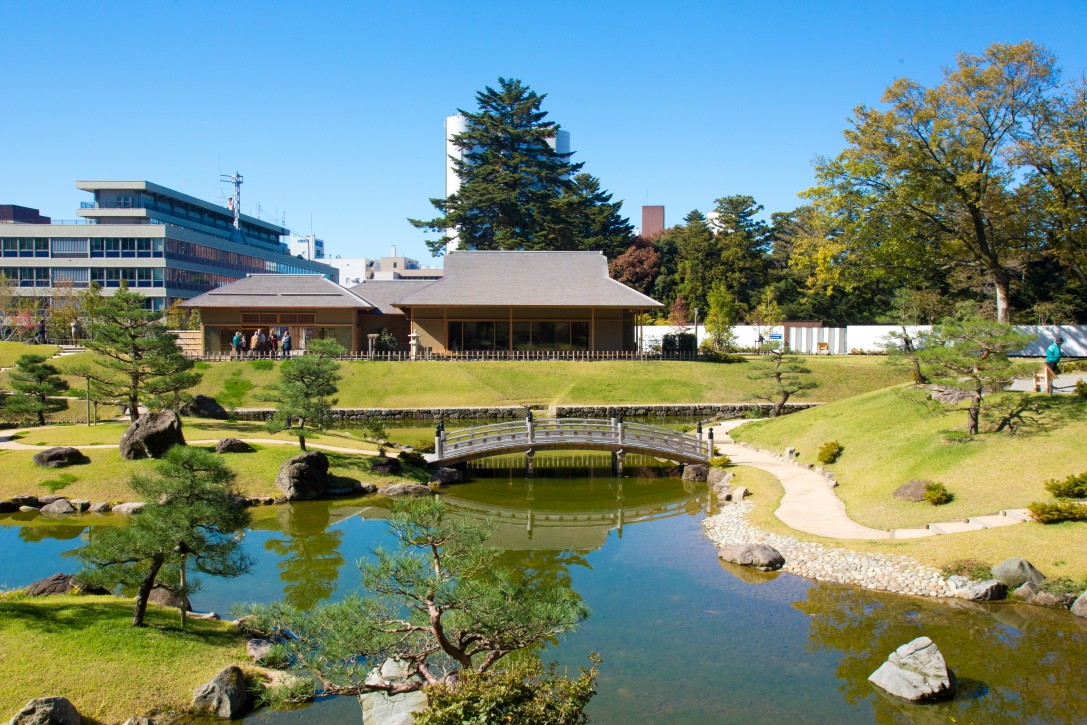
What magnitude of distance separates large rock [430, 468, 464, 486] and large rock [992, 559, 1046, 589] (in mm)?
15769

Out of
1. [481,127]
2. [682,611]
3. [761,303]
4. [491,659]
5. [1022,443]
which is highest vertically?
[481,127]

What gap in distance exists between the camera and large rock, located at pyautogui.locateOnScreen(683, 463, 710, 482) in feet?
83.9

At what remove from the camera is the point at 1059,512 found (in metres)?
15.1

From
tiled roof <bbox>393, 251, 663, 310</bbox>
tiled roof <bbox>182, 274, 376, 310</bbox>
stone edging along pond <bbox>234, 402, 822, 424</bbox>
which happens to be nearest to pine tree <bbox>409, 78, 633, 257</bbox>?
tiled roof <bbox>393, 251, 663, 310</bbox>

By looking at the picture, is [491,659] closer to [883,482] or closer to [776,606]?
[776,606]

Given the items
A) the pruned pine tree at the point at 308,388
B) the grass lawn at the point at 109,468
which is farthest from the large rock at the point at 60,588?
the pruned pine tree at the point at 308,388

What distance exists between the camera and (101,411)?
3397cm

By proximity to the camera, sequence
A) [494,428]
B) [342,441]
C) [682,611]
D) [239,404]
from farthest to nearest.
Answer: [239,404], [342,441], [494,428], [682,611]

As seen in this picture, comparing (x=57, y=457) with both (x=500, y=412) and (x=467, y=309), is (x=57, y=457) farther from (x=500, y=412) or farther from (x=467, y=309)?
(x=467, y=309)

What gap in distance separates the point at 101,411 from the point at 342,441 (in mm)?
13759

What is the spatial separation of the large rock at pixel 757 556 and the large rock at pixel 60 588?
39.5ft

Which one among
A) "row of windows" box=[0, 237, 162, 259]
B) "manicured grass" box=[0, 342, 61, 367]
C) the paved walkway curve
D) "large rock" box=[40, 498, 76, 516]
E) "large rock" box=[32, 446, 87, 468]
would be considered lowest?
"large rock" box=[40, 498, 76, 516]

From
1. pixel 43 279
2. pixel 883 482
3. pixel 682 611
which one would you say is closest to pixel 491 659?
pixel 682 611

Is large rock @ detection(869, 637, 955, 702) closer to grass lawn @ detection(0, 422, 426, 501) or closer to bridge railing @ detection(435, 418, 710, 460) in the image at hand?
bridge railing @ detection(435, 418, 710, 460)
